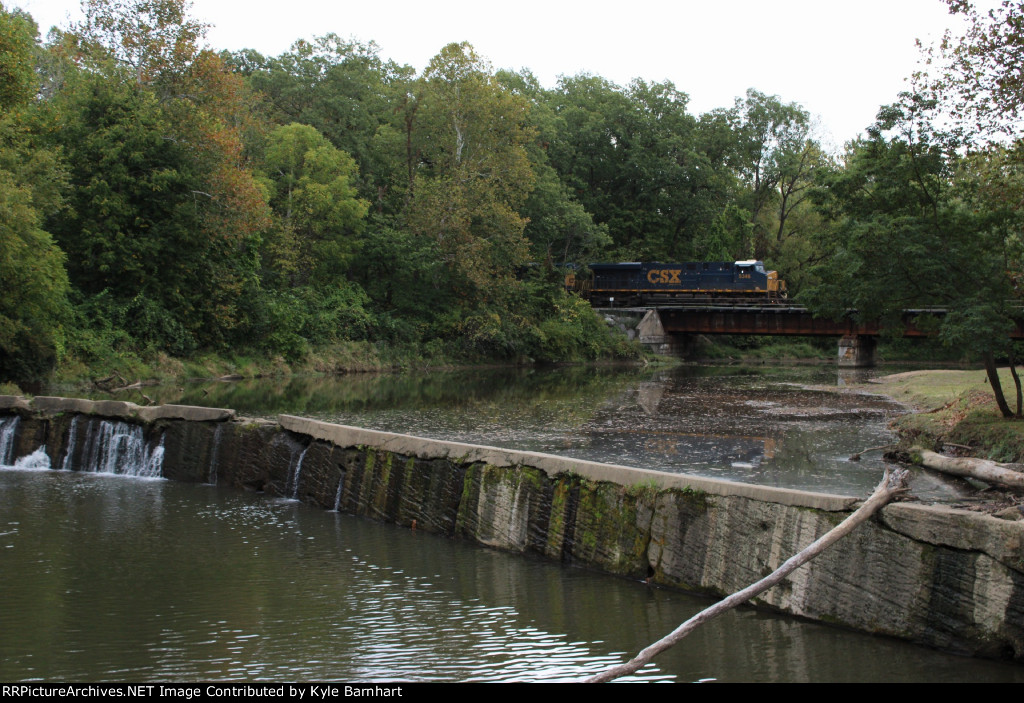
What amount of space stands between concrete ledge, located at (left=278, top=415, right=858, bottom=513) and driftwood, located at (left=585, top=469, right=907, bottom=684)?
60 cm

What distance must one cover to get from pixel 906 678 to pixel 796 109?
77.8 metres

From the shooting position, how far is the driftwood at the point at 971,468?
12.4 metres

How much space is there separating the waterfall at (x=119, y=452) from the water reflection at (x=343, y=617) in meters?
4.79

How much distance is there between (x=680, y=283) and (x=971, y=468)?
5370 centimetres

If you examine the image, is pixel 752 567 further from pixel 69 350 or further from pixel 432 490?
pixel 69 350

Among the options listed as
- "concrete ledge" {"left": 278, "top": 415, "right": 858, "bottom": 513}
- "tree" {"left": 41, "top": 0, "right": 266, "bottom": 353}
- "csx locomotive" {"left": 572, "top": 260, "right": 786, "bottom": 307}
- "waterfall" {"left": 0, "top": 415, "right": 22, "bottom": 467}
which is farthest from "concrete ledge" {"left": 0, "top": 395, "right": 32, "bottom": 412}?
"csx locomotive" {"left": 572, "top": 260, "right": 786, "bottom": 307}

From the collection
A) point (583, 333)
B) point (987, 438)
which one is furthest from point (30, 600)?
point (583, 333)

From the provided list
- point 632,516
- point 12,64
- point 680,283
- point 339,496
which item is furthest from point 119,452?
point 680,283

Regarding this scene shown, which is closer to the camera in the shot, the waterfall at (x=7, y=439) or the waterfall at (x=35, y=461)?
the waterfall at (x=35, y=461)

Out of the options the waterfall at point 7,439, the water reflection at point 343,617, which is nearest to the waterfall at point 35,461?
the waterfall at point 7,439

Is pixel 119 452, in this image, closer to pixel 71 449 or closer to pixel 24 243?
pixel 71 449

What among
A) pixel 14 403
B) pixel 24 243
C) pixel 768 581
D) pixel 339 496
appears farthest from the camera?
pixel 24 243

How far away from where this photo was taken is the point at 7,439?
66.1ft

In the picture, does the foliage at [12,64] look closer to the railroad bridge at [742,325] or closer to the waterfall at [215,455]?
the waterfall at [215,455]
